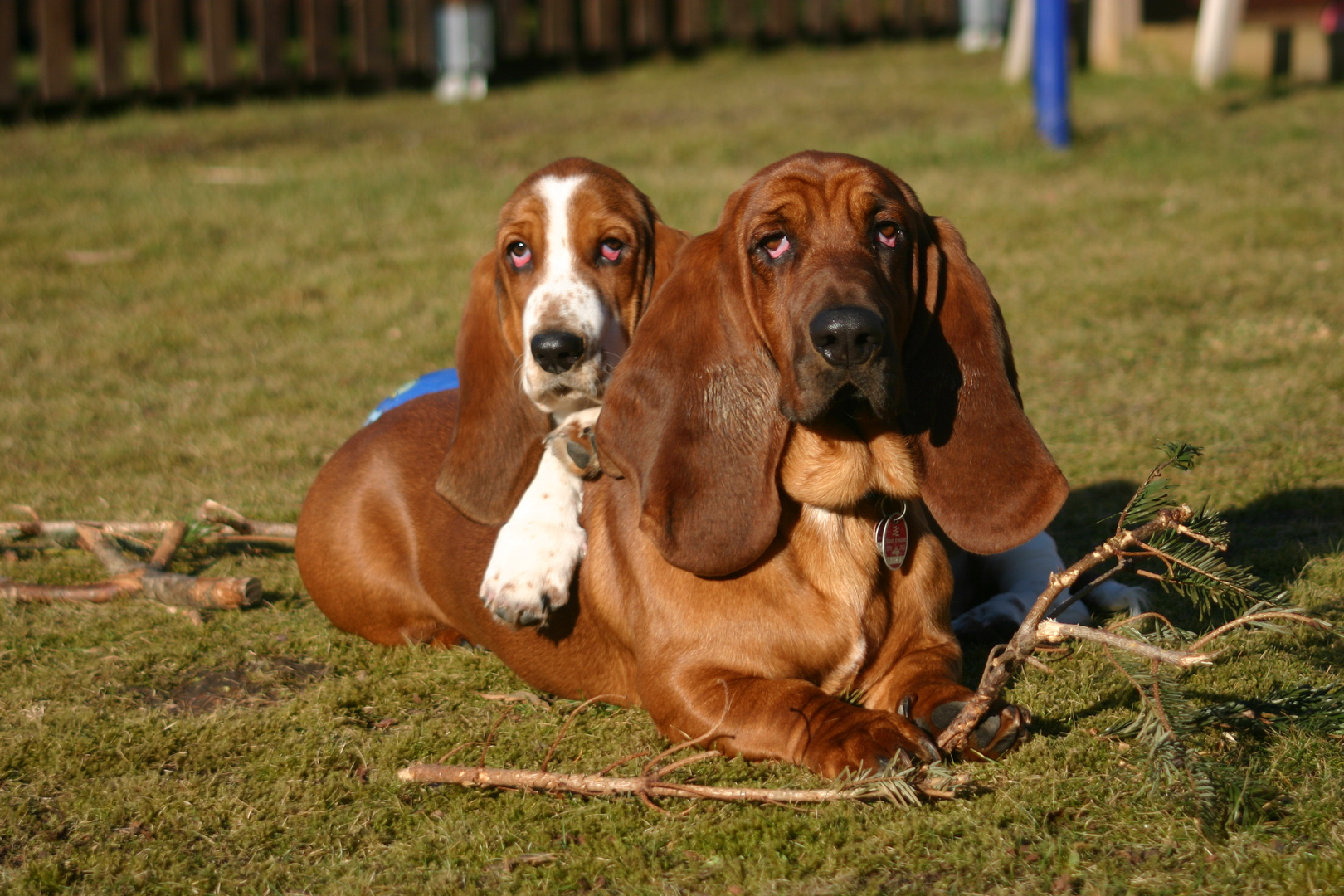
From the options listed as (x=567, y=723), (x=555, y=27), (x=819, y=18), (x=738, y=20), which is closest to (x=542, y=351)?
(x=567, y=723)

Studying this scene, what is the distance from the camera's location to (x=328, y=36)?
14922 millimetres

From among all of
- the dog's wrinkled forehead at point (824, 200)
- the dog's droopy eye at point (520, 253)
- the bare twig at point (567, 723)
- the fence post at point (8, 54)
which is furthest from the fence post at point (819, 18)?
the bare twig at point (567, 723)

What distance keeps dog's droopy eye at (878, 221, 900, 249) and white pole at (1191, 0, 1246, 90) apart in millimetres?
11097

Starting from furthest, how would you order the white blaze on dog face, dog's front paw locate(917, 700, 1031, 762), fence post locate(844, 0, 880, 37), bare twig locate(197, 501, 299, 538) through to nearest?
fence post locate(844, 0, 880, 37) → bare twig locate(197, 501, 299, 538) → the white blaze on dog face → dog's front paw locate(917, 700, 1031, 762)

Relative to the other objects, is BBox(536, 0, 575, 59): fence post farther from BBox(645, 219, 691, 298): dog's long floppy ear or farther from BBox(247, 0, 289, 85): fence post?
BBox(645, 219, 691, 298): dog's long floppy ear

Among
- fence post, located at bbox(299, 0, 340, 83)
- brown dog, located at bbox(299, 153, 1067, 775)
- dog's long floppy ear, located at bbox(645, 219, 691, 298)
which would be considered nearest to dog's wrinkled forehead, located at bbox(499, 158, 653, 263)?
dog's long floppy ear, located at bbox(645, 219, 691, 298)

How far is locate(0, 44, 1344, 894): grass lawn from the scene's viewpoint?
9.46 feet

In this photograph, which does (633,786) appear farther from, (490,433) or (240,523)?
(240,523)

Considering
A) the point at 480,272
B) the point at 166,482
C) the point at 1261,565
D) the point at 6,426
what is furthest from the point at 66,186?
the point at 1261,565

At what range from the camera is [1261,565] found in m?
4.22

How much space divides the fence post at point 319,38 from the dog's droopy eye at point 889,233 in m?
13.0

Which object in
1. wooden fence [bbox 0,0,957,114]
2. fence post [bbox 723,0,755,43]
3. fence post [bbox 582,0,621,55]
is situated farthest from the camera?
fence post [bbox 723,0,755,43]

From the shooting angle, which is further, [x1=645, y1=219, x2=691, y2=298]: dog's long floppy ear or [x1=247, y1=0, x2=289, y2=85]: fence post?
[x1=247, y1=0, x2=289, y2=85]: fence post

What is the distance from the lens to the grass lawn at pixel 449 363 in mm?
2883
